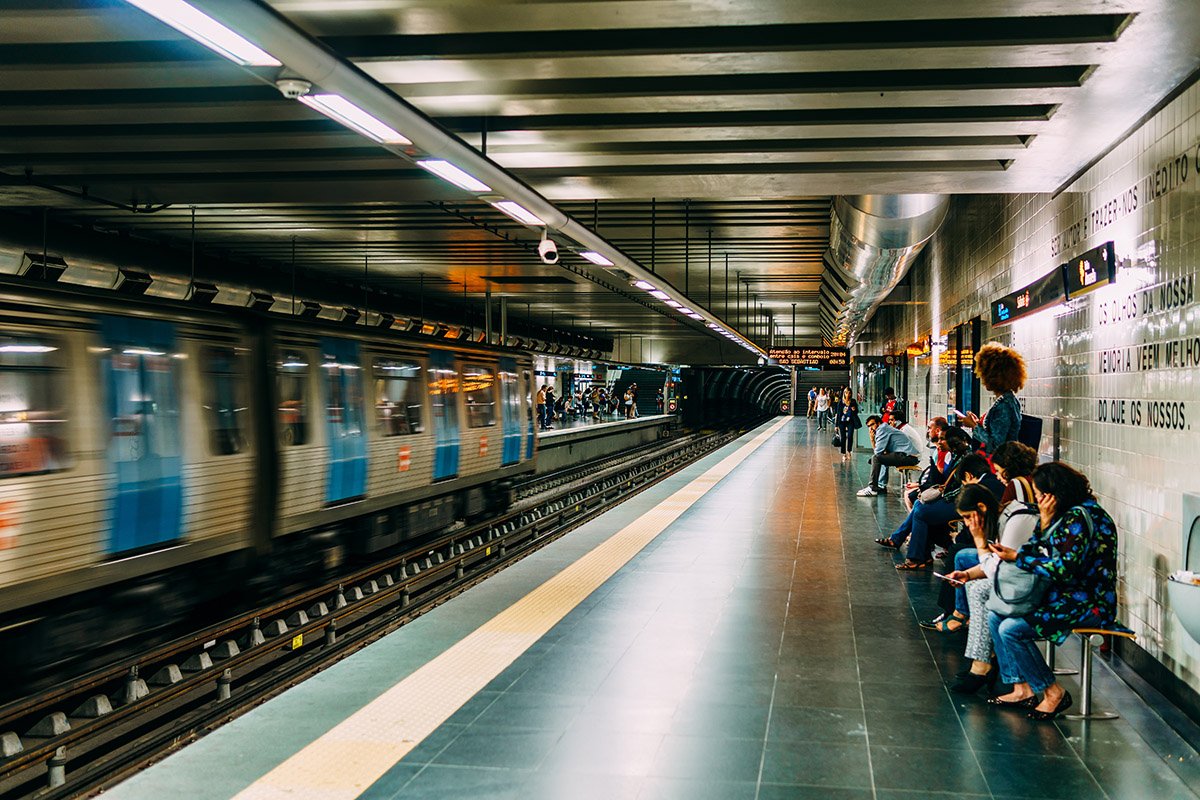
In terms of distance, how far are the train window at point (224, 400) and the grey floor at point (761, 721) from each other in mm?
3333

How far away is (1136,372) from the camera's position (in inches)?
207

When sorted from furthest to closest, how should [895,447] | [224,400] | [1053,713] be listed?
[895,447], [224,400], [1053,713]

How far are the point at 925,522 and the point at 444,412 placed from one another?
6388mm

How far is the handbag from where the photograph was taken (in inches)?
166

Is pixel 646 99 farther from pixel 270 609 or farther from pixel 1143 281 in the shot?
pixel 270 609

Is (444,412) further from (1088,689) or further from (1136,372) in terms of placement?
(1088,689)

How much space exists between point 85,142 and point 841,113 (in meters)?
5.80

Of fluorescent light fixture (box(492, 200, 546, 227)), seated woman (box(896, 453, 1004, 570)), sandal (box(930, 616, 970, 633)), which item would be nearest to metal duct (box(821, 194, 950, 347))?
seated woman (box(896, 453, 1004, 570))

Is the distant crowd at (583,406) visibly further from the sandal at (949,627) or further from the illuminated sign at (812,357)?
the sandal at (949,627)

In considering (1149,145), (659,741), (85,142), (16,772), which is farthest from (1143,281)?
(85,142)

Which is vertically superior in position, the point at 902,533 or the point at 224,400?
the point at 224,400

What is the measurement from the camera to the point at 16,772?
455 cm

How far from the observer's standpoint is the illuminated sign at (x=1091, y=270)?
5.60 meters

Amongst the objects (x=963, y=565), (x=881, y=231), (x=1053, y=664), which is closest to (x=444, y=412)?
(x=881, y=231)
